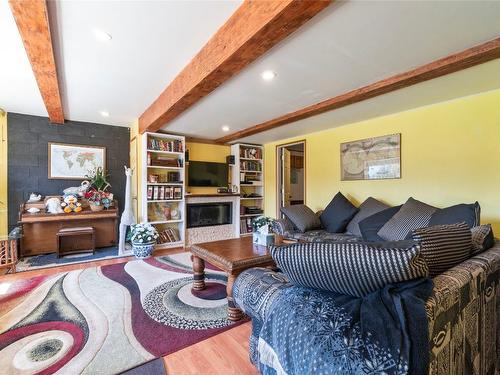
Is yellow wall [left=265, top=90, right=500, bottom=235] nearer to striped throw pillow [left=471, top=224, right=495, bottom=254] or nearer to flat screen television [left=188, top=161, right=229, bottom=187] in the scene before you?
striped throw pillow [left=471, top=224, right=495, bottom=254]

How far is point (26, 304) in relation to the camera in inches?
89.4

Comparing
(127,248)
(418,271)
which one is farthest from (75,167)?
(418,271)

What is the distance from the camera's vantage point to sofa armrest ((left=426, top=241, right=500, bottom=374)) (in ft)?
2.84

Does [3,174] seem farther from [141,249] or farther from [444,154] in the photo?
[444,154]

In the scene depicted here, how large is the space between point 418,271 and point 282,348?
591 mm

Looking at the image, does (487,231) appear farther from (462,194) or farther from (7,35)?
(7,35)

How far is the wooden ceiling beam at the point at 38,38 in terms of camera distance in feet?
4.95

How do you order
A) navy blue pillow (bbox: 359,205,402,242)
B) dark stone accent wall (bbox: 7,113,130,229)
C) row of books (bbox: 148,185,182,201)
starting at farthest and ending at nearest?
row of books (bbox: 148,185,182,201)
dark stone accent wall (bbox: 7,113,130,229)
navy blue pillow (bbox: 359,205,402,242)

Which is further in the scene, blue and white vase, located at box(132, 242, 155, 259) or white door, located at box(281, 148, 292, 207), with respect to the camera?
white door, located at box(281, 148, 292, 207)

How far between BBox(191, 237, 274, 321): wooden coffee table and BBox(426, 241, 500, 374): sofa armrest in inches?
51.3

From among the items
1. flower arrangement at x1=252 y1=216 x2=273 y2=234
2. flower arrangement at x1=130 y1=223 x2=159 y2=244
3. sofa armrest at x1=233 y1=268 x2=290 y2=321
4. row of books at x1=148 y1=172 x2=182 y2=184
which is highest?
row of books at x1=148 y1=172 x2=182 y2=184

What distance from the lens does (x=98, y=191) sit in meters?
4.32

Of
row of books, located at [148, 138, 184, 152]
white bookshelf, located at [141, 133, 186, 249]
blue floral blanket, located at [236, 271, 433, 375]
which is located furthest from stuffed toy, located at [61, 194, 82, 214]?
blue floral blanket, located at [236, 271, 433, 375]

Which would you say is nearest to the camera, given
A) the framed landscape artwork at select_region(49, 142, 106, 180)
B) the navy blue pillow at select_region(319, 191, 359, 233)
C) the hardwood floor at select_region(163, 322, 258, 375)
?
the hardwood floor at select_region(163, 322, 258, 375)
